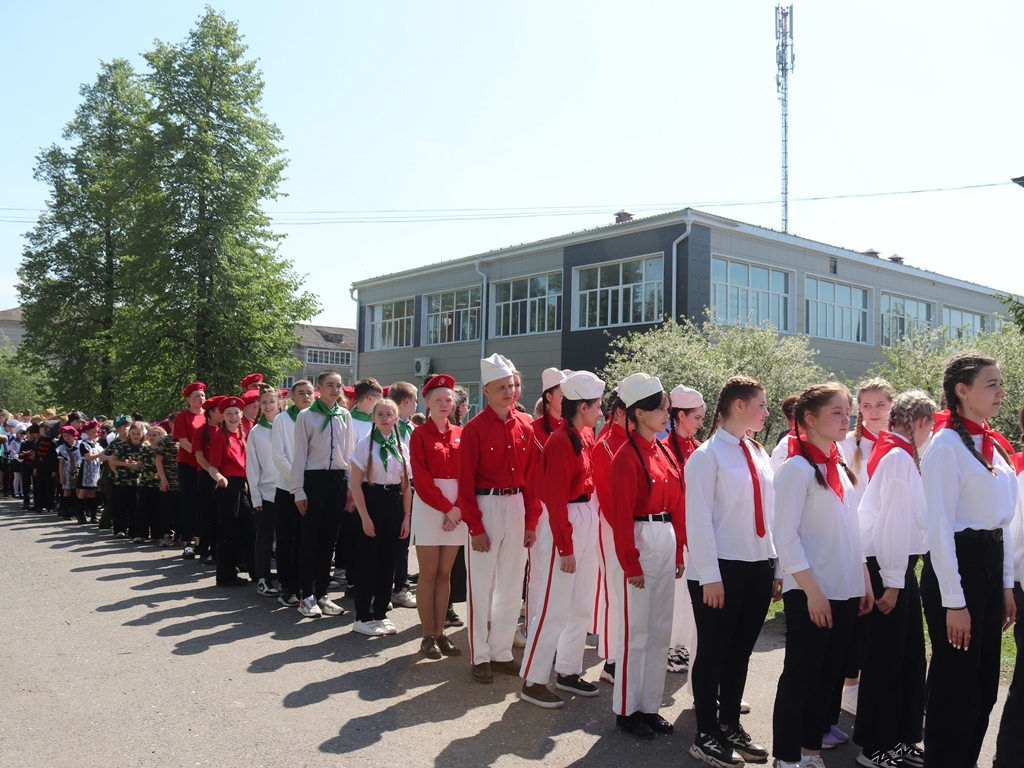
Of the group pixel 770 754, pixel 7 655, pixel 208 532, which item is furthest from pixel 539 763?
pixel 208 532

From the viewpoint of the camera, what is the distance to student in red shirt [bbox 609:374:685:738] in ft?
15.9

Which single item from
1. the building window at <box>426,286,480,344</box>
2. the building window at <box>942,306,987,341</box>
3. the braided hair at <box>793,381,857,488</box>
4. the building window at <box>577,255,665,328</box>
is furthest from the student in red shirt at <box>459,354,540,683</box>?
the building window at <box>942,306,987,341</box>

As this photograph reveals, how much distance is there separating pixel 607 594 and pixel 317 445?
344 cm

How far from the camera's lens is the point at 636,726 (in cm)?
486

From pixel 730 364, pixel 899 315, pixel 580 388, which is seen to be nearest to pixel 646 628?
pixel 580 388

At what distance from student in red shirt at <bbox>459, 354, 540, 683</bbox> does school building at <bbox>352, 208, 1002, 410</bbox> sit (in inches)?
730

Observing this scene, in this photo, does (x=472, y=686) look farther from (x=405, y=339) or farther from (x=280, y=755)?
(x=405, y=339)

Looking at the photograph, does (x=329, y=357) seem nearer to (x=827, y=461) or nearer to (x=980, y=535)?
(x=827, y=461)

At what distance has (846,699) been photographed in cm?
543

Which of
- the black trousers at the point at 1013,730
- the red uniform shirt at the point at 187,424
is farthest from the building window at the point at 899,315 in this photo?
the black trousers at the point at 1013,730

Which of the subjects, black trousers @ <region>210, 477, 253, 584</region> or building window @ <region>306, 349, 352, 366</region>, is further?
building window @ <region>306, 349, 352, 366</region>

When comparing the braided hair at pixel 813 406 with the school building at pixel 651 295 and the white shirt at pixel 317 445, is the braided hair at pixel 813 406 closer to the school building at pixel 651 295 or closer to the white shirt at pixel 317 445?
the white shirt at pixel 317 445

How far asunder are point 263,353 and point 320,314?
2647mm

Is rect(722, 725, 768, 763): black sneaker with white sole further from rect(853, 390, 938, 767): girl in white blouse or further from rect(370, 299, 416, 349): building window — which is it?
rect(370, 299, 416, 349): building window
